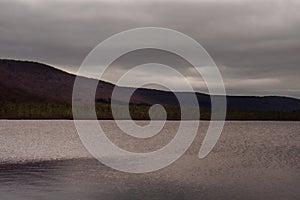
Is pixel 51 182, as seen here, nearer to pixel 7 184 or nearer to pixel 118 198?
pixel 7 184

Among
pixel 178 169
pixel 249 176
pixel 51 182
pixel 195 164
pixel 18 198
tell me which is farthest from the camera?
pixel 195 164

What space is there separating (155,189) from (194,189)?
2901mm

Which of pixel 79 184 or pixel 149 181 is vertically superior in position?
pixel 79 184

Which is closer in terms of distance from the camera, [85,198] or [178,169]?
[85,198]

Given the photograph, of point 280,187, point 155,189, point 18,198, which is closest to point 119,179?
point 155,189

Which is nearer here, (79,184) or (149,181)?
(79,184)

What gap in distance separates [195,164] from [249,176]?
9667 millimetres

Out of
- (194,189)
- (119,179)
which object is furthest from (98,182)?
(194,189)

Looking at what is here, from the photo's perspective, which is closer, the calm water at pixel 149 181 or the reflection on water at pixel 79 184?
the reflection on water at pixel 79 184

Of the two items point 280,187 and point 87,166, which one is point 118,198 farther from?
point 87,166

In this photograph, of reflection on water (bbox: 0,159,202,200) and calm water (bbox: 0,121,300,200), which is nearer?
reflection on water (bbox: 0,159,202,200)

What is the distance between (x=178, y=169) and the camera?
145 ft

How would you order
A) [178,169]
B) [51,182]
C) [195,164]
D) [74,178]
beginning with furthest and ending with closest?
[195,164], [178,169], [74,178], [51,182]

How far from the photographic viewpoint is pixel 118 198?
2806 centimetres
